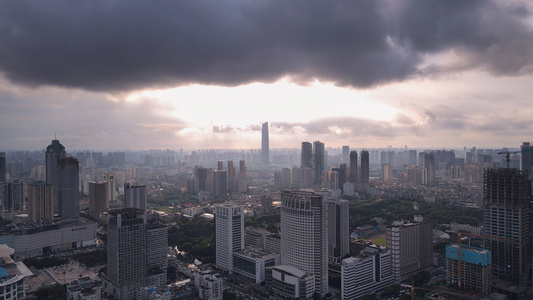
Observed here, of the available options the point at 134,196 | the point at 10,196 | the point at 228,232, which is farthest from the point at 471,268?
the point at 10,196

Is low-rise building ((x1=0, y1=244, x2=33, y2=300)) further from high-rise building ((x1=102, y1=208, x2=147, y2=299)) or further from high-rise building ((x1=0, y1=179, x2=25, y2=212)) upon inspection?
high-rise building ((x1=0, y1=179, x2=25, y2=212))

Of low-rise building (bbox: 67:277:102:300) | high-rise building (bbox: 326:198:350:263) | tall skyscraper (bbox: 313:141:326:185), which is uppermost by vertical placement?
tall skyscraper (bbox: 313:141:326:185)

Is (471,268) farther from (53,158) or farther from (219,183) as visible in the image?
(219,183)

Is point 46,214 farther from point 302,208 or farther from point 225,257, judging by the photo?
point 302,208

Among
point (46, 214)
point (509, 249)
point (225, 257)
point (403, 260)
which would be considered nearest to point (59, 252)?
point (46, 214)

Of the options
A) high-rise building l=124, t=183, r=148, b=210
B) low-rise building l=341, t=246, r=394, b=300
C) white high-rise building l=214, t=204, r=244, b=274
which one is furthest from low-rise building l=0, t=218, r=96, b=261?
low-rise building l=341, t=246, r=394, b=300

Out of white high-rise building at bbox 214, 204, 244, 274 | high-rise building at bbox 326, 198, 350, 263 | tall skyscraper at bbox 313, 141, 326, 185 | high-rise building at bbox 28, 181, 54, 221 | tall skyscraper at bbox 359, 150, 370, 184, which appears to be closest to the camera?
white high-rise building at bbox 214, 204, 244, 274

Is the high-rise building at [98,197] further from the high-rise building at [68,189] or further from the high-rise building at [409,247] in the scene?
the high-rise building at [409,247]
